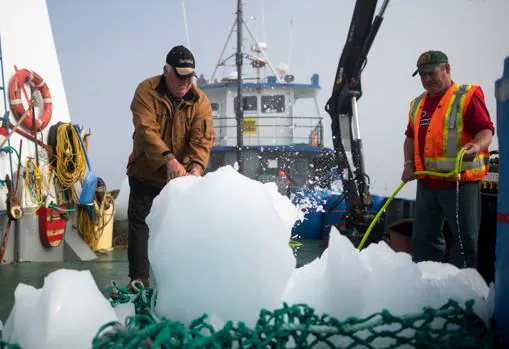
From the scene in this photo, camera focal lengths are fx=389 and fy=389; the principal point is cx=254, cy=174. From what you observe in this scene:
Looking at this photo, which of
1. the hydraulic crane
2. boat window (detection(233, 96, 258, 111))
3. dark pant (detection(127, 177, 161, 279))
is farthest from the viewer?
boat window (detection(233, 96, 258, 111))

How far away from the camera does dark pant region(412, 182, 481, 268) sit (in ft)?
8.35

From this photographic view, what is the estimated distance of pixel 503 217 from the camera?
2.72 feet

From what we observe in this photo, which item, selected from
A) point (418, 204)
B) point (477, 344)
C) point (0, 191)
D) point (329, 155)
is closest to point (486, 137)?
point (418, 204)

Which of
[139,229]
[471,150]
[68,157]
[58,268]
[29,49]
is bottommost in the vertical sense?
[58,268]

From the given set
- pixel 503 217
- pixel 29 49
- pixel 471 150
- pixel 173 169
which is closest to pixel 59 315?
pixel 503 217

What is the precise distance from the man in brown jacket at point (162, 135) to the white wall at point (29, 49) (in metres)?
2.77

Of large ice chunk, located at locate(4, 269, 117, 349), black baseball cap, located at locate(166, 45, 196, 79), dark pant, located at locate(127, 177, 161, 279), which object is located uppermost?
black baseball cap, located at locate(166, 45, 196, 79)

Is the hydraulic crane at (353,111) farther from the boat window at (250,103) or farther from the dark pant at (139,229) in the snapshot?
the boat window at (250,103)

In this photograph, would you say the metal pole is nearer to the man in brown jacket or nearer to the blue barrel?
the man in brown jacket

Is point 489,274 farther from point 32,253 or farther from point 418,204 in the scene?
point 32,253

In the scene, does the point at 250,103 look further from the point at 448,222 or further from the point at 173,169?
the point at 173,169

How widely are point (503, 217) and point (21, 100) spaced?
564 cm

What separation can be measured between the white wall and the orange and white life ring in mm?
106

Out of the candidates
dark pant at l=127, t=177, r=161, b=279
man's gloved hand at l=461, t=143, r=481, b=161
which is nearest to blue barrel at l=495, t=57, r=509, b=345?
man's gloved hand at l=461, t=143, r=481, b=161
